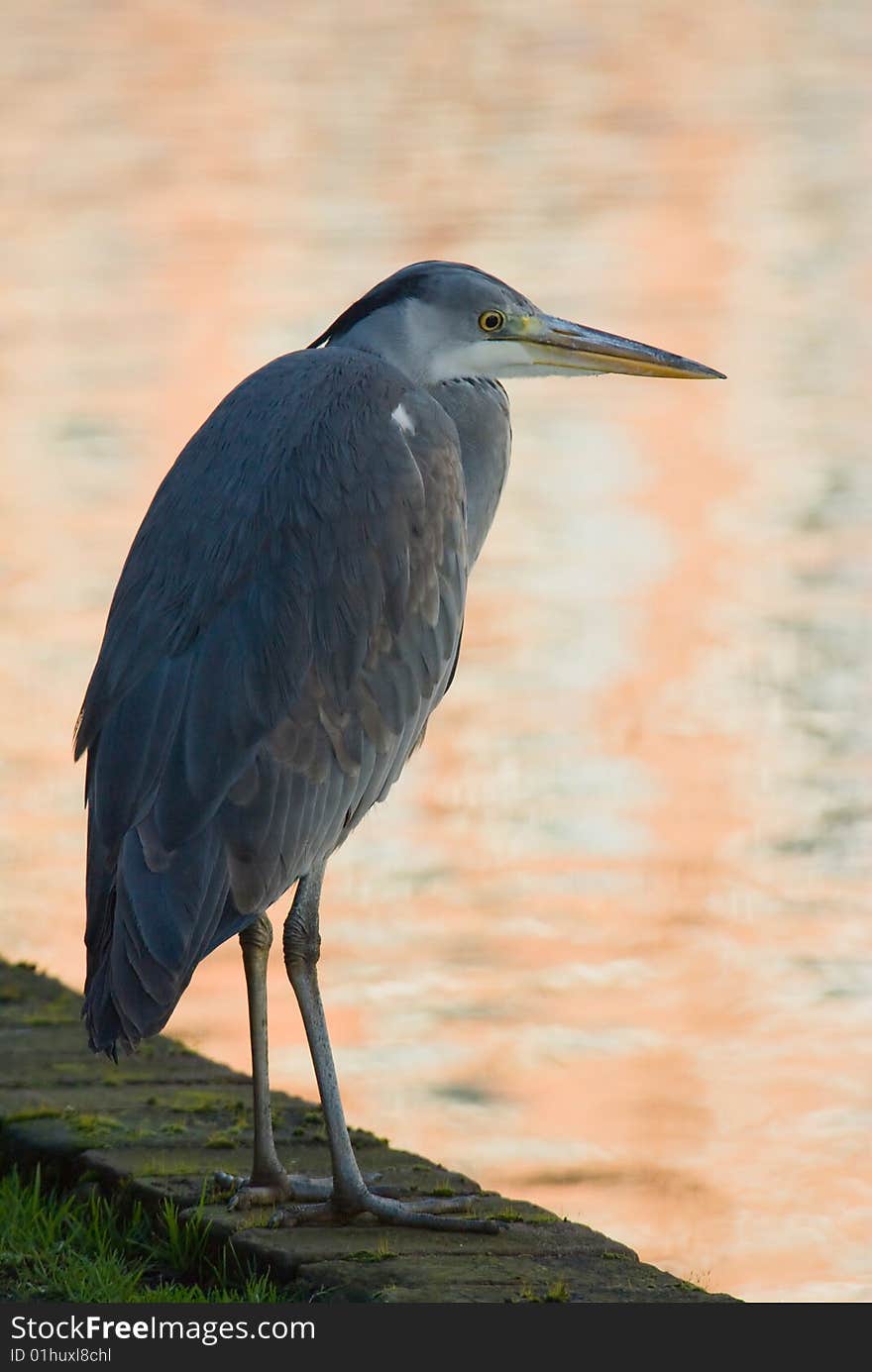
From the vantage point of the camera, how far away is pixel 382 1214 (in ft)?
15.2

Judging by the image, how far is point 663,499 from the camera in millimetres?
11398

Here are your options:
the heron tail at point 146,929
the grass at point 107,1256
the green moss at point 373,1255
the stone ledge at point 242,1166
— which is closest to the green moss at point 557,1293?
the stone ledge at point 242,1166

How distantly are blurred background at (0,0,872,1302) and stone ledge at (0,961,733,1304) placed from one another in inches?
30.1

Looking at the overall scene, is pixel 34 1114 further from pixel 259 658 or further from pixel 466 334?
pixel 466 334

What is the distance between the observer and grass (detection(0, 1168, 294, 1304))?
427cm

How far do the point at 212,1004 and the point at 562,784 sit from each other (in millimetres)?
1897

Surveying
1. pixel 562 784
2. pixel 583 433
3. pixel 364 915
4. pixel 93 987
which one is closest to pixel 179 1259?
pixel 93 987

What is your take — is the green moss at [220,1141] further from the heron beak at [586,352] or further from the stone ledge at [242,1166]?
the heron beak at [586,352]

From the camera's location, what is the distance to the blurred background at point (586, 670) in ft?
20.4

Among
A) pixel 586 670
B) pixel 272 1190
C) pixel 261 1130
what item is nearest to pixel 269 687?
pixel 261 1130

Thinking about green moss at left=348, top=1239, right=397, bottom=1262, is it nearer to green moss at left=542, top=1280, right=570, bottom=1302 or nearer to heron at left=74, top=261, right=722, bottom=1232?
heron at left=74, top=261, right=722, bottom=1232

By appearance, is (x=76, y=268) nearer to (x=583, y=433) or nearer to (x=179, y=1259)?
(x=583, y=433)

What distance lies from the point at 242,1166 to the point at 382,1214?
40 centimetres

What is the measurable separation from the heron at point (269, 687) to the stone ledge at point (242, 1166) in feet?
0.38
